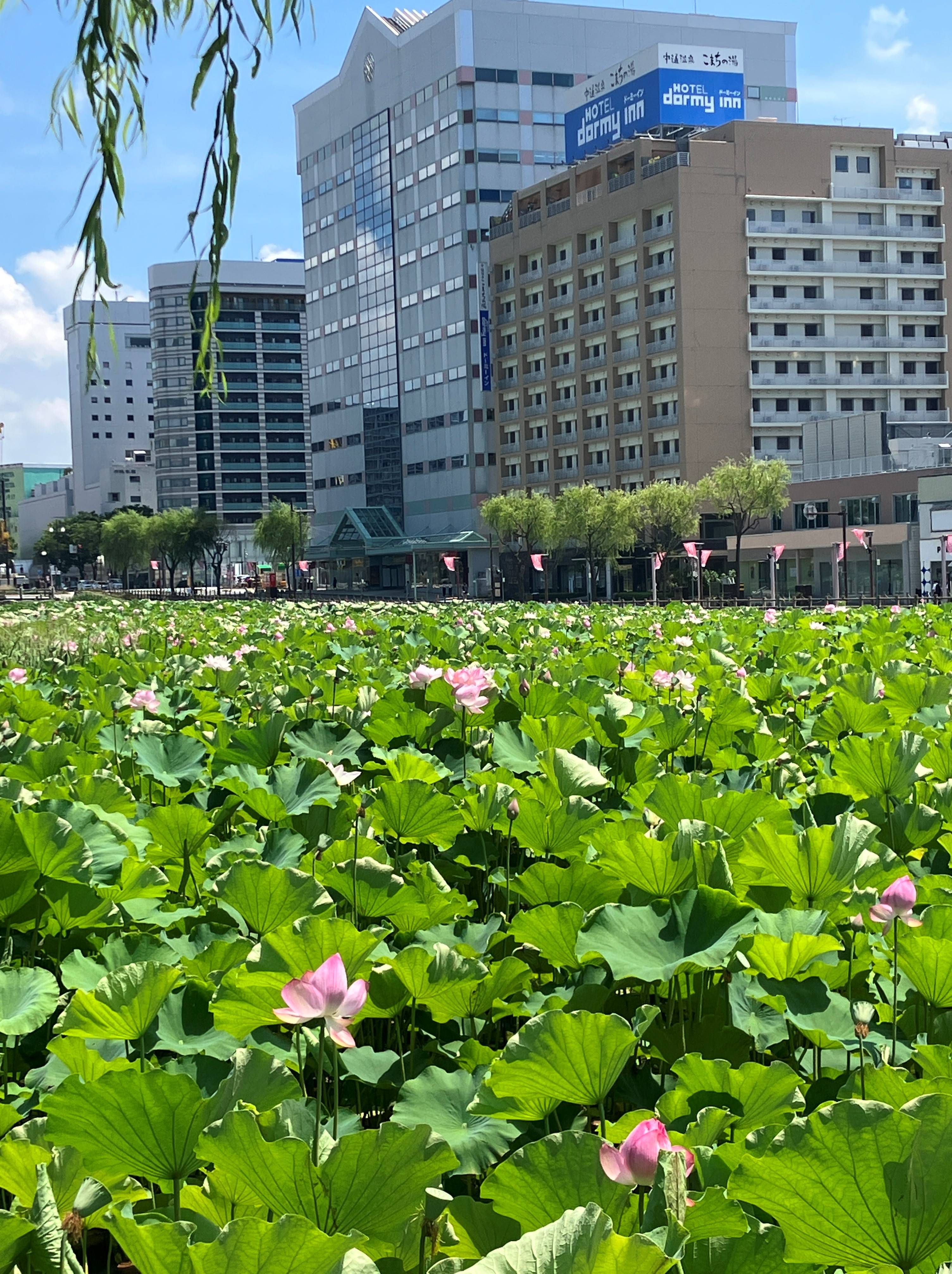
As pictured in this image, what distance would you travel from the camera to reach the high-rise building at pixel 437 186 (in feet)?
260

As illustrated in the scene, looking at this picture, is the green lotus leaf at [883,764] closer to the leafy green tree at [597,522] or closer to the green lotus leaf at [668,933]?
the green lotus leaf at [668,933]

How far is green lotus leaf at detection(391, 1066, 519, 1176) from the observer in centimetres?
145

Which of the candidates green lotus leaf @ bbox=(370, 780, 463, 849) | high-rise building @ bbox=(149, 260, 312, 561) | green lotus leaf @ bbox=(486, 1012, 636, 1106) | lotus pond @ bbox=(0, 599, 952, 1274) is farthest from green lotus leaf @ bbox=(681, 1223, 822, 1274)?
high-rise building @ bbox=(149, 260, 312, 561)

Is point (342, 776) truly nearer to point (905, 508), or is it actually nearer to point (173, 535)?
point (905, 508)

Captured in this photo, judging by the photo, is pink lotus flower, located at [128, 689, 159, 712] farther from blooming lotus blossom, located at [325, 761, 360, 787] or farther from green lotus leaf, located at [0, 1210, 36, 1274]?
green lotus leaf, located at [0, 1210, 36, 1274]

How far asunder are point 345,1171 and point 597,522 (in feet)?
200

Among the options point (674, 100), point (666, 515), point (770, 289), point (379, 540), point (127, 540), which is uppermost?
point (674, 100)

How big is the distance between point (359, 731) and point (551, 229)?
71793mm

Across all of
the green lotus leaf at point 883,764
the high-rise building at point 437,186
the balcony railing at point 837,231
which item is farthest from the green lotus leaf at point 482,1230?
the high-rise building at point 437,186

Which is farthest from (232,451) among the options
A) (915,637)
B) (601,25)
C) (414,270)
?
(915,637)

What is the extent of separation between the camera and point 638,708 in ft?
13.1

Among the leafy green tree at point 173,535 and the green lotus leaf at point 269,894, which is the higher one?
the leafy green tree at point 173,535

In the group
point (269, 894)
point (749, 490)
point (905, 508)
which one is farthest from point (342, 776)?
point (749, 490)

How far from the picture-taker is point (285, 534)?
92.9 m
